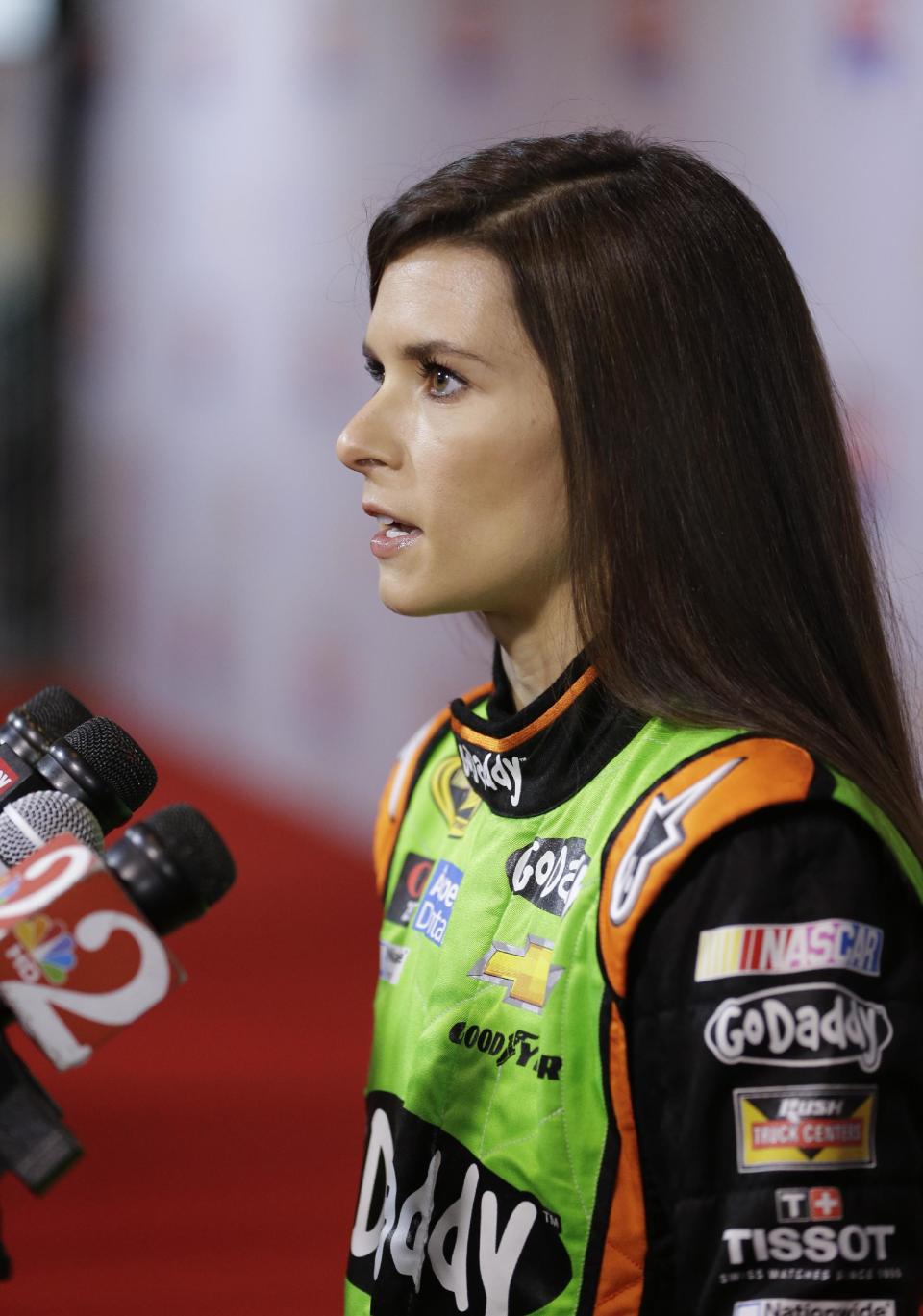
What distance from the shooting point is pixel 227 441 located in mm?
4586

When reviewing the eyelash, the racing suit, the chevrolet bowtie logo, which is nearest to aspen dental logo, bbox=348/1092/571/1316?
the racing suit

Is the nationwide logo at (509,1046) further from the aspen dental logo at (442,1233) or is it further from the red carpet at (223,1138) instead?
the red carpet at (223,1138)

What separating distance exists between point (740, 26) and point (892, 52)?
1.42 ft

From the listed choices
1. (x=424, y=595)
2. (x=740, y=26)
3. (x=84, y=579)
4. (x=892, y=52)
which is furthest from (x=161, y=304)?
(x=424, y=595)

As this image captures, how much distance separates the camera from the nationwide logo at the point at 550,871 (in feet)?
3.01

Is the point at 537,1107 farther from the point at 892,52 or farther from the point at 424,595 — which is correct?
the point at 892,52

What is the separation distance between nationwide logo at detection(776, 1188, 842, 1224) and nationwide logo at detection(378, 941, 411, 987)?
38 cm

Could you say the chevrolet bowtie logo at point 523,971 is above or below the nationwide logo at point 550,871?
below

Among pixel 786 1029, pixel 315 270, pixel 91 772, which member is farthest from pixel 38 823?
pixel 315 270

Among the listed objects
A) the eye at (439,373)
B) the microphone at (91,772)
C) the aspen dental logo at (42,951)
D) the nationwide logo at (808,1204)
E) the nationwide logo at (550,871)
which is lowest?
the nationwide logo at (808,1204)

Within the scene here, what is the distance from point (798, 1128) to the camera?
78cm

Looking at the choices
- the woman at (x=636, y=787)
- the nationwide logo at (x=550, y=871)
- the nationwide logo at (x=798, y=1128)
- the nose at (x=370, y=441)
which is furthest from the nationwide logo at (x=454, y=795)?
the nationwide logo at (x=798, y=1128)

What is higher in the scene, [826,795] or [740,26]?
[740,26]

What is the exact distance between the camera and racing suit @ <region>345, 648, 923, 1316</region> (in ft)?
2.57
